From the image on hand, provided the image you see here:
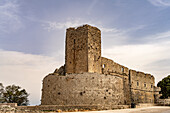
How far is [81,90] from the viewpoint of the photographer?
2197 cm

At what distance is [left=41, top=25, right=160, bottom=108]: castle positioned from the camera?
22078mm

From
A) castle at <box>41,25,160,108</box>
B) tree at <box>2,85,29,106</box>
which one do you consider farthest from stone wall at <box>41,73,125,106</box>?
tree at <box>2,85,29,106</box>

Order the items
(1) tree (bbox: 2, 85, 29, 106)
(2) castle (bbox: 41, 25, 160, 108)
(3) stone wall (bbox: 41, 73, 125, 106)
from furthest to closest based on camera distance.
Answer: (1) tree (bbox: 2, 85, 29, 106) → (2) castle (bbox: 41, 25, 160, 108) → (3) stone wall (bbox: 41, 73, 125, 106)

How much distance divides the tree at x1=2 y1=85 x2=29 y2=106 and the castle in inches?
372

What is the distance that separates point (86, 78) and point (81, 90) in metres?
1.51

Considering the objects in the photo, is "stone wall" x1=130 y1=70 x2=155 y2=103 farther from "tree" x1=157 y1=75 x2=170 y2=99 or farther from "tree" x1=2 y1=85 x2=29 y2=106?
"tree" x1=2 y1=85 x2=29 y2=106

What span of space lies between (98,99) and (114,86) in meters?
3.26

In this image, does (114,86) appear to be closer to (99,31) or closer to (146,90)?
(99,31)

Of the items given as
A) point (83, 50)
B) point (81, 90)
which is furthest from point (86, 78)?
point (83, 50)

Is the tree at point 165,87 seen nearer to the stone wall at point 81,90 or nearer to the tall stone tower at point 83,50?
the tall stone tower at point 83,50

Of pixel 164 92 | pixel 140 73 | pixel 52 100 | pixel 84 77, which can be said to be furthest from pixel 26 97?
pixel 164 92

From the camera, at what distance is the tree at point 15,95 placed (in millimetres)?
32812

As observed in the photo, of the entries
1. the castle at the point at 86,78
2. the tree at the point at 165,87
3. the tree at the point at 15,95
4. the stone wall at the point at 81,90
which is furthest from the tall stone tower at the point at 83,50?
the tree at the point at 165,87

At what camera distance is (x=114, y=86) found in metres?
24.2
